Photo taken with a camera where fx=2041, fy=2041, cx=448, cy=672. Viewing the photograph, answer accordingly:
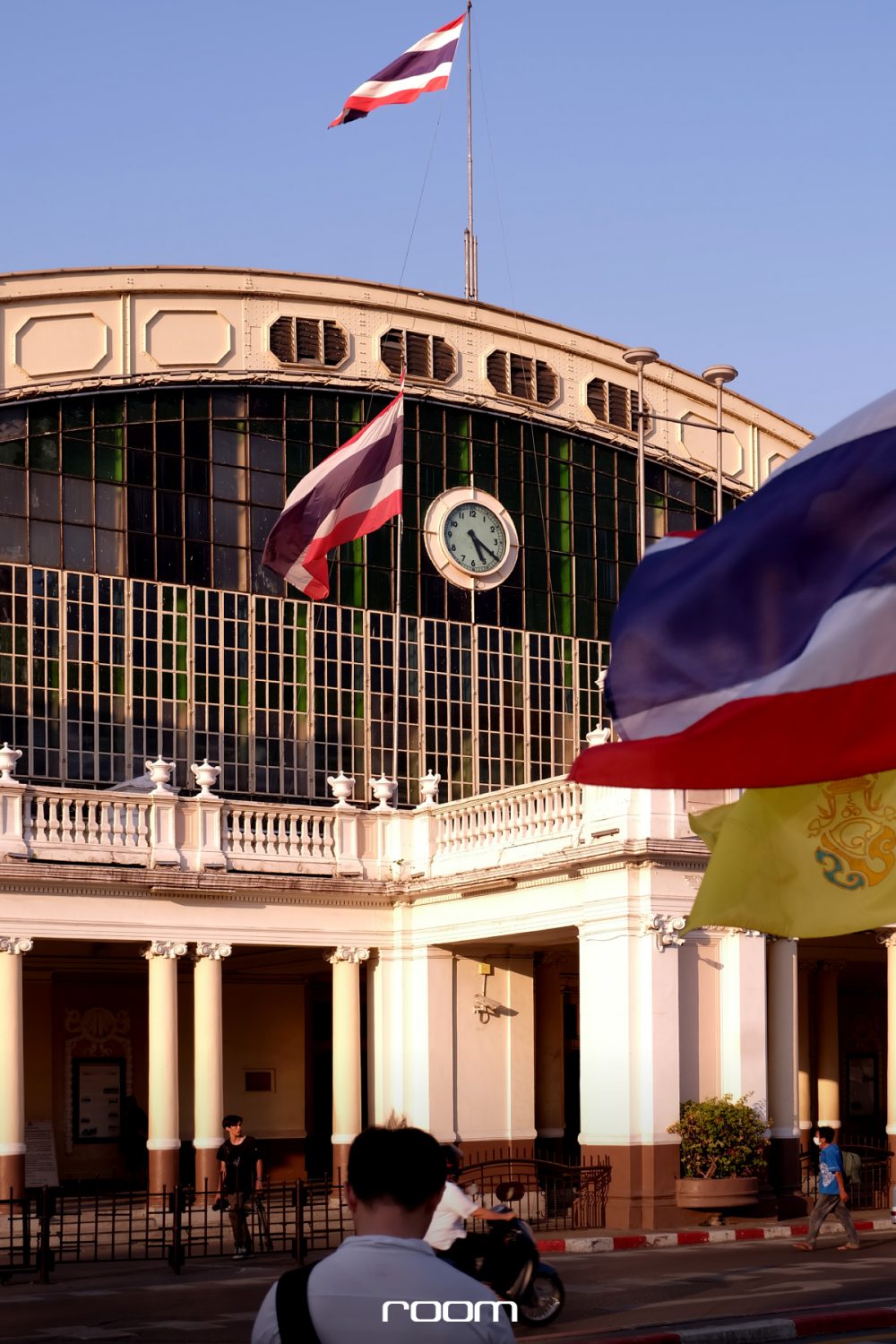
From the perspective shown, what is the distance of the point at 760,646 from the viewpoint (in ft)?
27.3

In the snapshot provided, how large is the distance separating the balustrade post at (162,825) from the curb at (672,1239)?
315 inches

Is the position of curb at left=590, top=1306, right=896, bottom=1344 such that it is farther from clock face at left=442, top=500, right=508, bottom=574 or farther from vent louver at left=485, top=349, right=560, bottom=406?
vent louver at left=485, top=349, right=560, bottom=406

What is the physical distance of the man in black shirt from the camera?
23.4m

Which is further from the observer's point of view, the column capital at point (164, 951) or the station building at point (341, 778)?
the column capital at point (164, 951)

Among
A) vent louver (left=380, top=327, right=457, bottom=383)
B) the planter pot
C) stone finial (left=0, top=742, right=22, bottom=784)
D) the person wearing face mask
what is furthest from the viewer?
vent louver (left=380, top=327, right=457, bottom=383)

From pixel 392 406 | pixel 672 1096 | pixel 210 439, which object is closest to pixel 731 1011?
pixel 672 1096

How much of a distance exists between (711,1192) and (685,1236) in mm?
695

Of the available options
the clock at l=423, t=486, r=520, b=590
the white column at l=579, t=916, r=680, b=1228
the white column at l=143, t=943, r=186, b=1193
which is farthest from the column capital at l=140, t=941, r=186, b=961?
the clock at l=423, t=486, r=520, b=590

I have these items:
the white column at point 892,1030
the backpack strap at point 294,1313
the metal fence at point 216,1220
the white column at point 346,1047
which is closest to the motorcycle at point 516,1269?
the metal fence at point 216,1220

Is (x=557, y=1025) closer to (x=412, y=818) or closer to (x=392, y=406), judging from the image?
(x=412, y=818)

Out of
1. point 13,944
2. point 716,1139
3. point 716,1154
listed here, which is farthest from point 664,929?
point 13,944

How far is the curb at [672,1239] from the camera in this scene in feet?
80.2

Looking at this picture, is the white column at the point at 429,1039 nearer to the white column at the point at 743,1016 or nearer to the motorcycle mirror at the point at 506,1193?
the white column at the point at 743,1016

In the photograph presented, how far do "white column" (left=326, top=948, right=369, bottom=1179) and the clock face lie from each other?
9.60m
